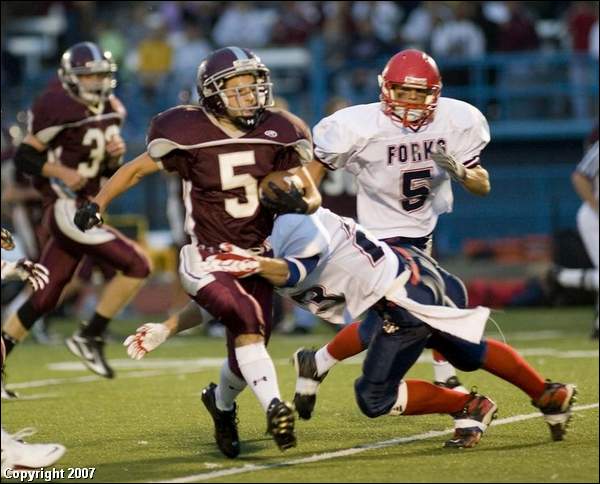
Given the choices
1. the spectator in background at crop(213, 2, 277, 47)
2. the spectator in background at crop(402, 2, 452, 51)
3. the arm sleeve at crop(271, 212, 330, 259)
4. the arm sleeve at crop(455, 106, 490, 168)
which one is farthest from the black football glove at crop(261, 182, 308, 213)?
the spectator in background at crop(213, 2, 277, 47)

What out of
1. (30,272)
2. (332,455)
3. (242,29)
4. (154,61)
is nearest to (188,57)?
(154,61)

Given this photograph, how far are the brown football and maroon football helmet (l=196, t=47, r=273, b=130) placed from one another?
0.28 meters

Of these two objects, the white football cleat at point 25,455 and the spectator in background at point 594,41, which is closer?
the white football cleat at point 25,455

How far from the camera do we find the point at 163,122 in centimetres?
558

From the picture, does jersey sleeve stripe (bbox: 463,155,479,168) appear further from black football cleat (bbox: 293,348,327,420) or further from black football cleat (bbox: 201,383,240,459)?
black football cleat (bbox: 201,383,240,459)

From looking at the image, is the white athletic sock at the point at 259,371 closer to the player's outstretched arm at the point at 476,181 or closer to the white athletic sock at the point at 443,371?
the player's outstretched arm at the point at 476,181

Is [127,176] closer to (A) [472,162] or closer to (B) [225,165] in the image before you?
(B) [225,165]

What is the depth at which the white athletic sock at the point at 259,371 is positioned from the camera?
521 centimetres

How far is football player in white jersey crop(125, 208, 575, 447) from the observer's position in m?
5.36

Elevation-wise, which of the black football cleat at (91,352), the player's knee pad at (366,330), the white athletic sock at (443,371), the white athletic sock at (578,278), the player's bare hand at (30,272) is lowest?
the white athletic sock at (578,278)

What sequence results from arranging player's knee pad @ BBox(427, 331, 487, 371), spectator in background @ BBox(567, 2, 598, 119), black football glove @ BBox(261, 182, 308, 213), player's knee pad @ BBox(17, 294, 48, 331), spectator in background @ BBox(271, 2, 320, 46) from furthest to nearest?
spectator in background @ BBox(271, 2, 320, 46) → spectator in background @ BBox(567, 2, 598, 119) → player's knee pad @ BBox(17, 294, 48, 331) → player's knee pad @ BBox(427, 331, 487, 371) → black football glove @ BBox(261, 182, 308, 213)

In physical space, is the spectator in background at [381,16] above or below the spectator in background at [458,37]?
above

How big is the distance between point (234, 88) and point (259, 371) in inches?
43.2

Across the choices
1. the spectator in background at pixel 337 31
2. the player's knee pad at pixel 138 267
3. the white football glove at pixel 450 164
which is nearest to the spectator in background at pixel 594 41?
the spectator in background at pixel 337 31
